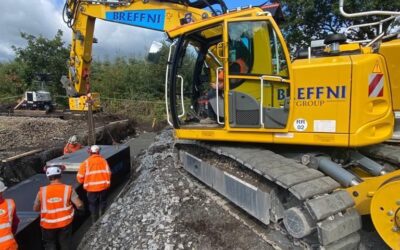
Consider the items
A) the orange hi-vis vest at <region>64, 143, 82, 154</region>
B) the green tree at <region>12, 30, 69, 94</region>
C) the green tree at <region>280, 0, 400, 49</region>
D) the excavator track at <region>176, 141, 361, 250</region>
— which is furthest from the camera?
the green tree at <region>12, 30, 69, 94</region>

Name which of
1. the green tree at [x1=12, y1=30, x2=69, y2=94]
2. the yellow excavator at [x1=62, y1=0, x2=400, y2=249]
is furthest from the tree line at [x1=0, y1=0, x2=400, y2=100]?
the yellow excavator at [x1=62, y1=0, x2=400, y2=249]

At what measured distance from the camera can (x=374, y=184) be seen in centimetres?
406

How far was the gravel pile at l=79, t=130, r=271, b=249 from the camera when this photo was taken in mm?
4664

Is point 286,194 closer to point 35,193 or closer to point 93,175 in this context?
point 93,175

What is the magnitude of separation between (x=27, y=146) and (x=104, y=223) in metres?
7.07

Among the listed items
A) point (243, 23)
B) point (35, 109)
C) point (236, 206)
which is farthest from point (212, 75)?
point (35, 109)

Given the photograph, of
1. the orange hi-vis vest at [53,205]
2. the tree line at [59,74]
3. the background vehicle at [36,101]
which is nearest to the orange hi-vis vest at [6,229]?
the orange hi-vis vest at [53,205]

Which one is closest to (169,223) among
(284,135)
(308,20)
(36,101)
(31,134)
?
(284,135)

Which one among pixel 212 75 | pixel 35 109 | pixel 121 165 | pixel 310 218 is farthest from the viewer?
pixel 35 109

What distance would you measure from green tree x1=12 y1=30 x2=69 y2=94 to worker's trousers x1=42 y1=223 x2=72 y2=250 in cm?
2230

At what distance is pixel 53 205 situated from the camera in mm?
4844

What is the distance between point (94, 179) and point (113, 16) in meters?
3.51

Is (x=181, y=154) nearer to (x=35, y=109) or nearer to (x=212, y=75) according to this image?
(x=212, y=75)

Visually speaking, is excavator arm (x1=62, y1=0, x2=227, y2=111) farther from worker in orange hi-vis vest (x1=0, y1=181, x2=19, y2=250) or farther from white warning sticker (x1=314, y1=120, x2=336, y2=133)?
worker in orange hi-vis vest (x1=0, y1=181, x2=19, y2=250)
